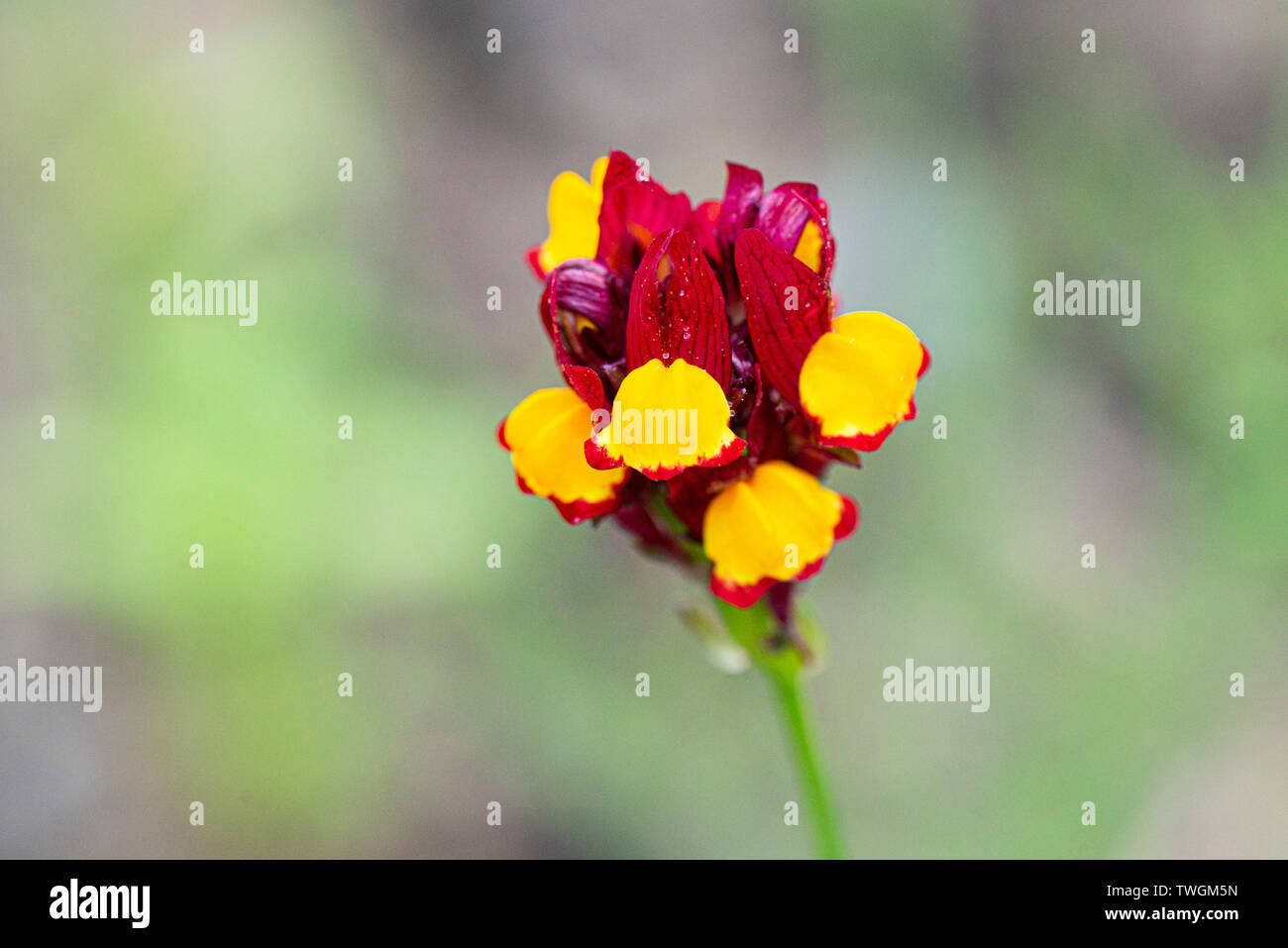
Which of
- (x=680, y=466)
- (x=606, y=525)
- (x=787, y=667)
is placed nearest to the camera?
(x=680, y=466)

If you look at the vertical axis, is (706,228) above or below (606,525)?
above

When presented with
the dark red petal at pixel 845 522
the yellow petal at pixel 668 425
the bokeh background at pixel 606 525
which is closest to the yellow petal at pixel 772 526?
the dark red petal at pixel 845 522

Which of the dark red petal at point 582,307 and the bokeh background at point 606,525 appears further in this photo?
the bokeh background at point 606,525

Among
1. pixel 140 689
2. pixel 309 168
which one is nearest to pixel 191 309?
pixel 309 168

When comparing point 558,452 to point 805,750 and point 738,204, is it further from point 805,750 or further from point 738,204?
point 805,750

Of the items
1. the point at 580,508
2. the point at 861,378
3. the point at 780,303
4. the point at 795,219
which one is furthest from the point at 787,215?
the point at 580,508

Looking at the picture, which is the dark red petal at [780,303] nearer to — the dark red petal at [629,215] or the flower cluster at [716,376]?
the flower cluster at [716,376]

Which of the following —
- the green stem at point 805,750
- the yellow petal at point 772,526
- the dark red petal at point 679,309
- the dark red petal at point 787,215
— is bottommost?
the green stem at point 805,750
